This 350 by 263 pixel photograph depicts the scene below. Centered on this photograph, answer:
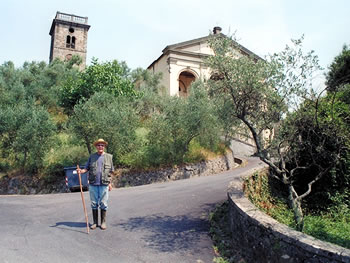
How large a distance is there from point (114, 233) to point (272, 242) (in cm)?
326

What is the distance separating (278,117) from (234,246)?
11.4ft

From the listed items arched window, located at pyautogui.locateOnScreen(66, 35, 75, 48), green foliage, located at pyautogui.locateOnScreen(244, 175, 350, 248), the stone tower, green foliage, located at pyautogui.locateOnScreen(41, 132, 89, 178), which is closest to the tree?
green foliage, located at pyautogui.locateOnScreen(244, 175, 350, 248)

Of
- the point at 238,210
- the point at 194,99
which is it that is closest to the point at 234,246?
the point at 238,210

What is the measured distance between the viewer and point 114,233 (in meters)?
6.31

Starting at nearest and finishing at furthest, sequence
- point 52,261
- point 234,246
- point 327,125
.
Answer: point 52,261
point 234,246
point 327,125

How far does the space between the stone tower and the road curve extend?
152 ft

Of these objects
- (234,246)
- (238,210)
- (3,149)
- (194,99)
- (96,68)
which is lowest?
(234,246)

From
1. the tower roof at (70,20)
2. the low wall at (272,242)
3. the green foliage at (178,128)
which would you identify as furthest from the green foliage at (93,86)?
the tower roof at (70,20)

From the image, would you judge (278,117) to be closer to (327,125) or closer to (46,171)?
(327,125)

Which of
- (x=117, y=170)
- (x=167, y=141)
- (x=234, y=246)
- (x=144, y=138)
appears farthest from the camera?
(x=144, y=138)

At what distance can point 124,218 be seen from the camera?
7617 millimetres

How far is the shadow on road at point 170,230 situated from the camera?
18.9 ft

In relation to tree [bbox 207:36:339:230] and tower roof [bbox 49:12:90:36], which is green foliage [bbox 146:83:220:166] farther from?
tower roof [bbox 49:12:90:36]

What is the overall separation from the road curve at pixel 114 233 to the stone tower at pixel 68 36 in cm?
4621
